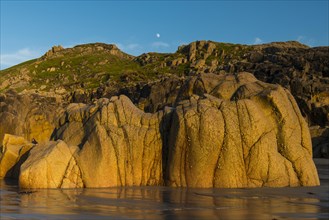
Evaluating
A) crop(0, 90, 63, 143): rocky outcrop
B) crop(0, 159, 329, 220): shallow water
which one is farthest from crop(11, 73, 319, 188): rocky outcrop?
crop(0, 90, 63, 143): rocky outcrop

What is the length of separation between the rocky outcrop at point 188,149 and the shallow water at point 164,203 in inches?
46.3

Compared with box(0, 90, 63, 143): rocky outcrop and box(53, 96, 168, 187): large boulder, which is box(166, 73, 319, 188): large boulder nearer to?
box(53, 96, 168, 187): large boulder

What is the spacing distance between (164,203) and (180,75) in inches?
4789

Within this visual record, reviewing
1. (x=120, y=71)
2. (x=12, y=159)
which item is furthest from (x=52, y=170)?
(x=120, y=71)

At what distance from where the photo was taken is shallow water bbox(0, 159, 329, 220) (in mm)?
11500

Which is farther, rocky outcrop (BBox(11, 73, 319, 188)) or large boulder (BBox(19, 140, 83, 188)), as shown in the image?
rocky outcrop (BBox(11, 73, 319, 188))

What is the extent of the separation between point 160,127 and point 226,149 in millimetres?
3502

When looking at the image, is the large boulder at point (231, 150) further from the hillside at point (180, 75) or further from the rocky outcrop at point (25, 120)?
the rocky outcrop at point (25, 120)

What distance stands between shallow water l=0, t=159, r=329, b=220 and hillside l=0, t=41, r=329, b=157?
916 cm

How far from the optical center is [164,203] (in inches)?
555

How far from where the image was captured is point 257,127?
19.8 metres

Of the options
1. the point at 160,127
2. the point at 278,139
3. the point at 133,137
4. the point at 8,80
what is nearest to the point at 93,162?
the point at 133,137

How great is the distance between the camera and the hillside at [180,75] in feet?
238

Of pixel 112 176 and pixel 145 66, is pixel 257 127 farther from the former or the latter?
pixel 145 66
